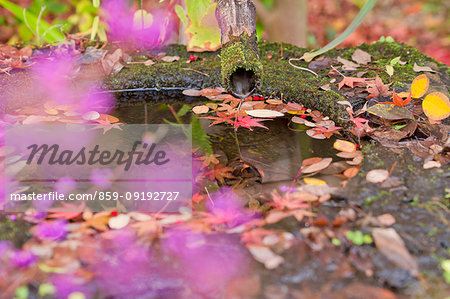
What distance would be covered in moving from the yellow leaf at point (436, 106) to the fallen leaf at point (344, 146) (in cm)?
28

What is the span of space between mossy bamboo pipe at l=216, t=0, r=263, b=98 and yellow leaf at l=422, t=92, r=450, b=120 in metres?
0.53

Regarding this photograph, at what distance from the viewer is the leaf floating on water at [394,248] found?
76 cm

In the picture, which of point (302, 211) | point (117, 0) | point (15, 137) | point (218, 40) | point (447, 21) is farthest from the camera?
point (447, 21)

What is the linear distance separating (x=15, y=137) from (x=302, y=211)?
35.8 inches

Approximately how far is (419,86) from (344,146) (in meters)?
0.36

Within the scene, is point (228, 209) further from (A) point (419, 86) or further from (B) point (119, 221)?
(A) point (419, 86)

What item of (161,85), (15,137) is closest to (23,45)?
(161,85)

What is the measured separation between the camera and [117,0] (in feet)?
7.41

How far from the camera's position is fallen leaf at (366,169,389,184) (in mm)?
1005

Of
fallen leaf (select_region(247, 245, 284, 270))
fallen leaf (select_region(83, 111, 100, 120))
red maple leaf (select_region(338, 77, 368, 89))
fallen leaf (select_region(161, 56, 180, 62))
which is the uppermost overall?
red maple leaf (select_region(338, 77, 368, 89))

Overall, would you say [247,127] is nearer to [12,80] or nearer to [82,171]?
[82,171]

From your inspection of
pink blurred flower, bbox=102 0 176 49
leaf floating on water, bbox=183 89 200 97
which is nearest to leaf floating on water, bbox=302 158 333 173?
leaf floating on water, bbox=183 89 200 97

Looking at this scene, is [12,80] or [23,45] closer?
[12,80]

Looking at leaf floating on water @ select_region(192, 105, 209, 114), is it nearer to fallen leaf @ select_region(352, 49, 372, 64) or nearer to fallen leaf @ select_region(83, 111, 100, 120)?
fallen leaf @ select_region(83, 111, 100, 120)
